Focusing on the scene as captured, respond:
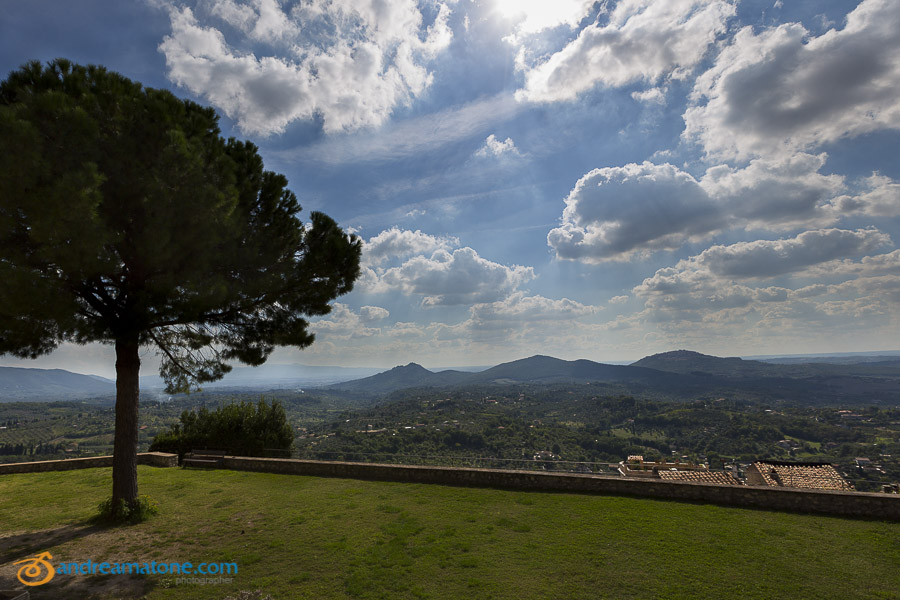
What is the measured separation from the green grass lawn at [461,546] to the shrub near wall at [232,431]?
643cm

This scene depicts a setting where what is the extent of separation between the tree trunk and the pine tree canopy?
51cm

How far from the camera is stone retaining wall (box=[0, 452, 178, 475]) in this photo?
13.9 m

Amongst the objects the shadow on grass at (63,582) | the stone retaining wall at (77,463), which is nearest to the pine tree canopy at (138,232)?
the shadow on grass at (63,582)

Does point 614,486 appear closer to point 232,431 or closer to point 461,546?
point 461,546

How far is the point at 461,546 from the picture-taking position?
274 inches

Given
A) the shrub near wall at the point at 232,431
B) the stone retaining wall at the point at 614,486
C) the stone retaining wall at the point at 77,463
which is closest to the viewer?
the stone retaining wall at the point at 614,486

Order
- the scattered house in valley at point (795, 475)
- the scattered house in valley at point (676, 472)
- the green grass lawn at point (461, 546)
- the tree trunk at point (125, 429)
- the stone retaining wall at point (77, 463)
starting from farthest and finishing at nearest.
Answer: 1. the stone retaining wall at point (77, 463)
2. the scattered house in valley at point (676, 472)
3. the scattered house in valley at point (795, 475)
4. the tree trunk at point (125, 429)
5. the green grass lawn at point (461, 546)

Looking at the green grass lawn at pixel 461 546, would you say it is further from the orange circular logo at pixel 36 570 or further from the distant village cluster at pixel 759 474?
the distant village cluster at pixel 759 474

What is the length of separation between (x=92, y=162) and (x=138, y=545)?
6.86 meters

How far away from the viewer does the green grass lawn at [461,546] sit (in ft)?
18.4

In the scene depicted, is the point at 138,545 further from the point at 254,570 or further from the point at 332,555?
the point at 332,555

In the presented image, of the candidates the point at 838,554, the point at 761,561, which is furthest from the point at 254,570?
the point at 838,554

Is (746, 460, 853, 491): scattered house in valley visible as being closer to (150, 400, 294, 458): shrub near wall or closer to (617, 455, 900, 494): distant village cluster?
(617, 455, 900, 494): distant village cluster

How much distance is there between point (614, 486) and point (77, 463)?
18.6m
